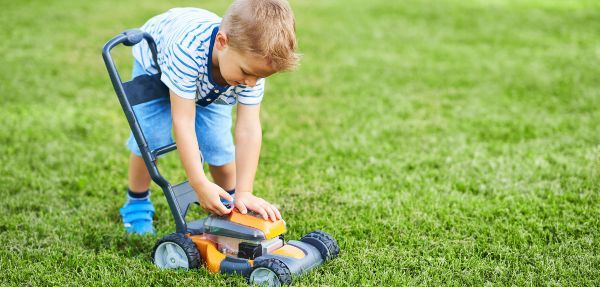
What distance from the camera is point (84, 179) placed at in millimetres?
4414

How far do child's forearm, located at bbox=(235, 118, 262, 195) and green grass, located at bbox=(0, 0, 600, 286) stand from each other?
1.51ft

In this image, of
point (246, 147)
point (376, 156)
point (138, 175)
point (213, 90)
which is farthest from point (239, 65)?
point (376, 156)

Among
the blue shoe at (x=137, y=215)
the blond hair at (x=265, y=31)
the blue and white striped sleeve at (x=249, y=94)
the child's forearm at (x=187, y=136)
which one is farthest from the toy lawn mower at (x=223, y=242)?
the blond hair at (x=265, y=31)

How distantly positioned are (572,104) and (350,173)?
8.03 ft

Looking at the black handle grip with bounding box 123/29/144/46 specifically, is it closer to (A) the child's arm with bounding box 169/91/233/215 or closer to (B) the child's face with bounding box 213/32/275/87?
(A) the child's arm with bounding box 169/91/233/215

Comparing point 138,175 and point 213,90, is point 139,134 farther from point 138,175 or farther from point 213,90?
point 138,175

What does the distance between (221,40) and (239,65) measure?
128 mm

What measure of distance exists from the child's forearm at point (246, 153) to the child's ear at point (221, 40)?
460 millimetres

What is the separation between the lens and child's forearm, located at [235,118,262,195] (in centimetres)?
317

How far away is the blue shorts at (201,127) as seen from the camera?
3.46 metres

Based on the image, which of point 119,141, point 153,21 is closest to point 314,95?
point 119,141

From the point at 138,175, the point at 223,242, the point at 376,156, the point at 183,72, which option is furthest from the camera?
the point at 376,156

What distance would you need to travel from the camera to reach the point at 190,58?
9.78ft

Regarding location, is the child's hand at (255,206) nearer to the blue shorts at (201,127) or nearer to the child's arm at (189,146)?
the child's arm at (189,146)
